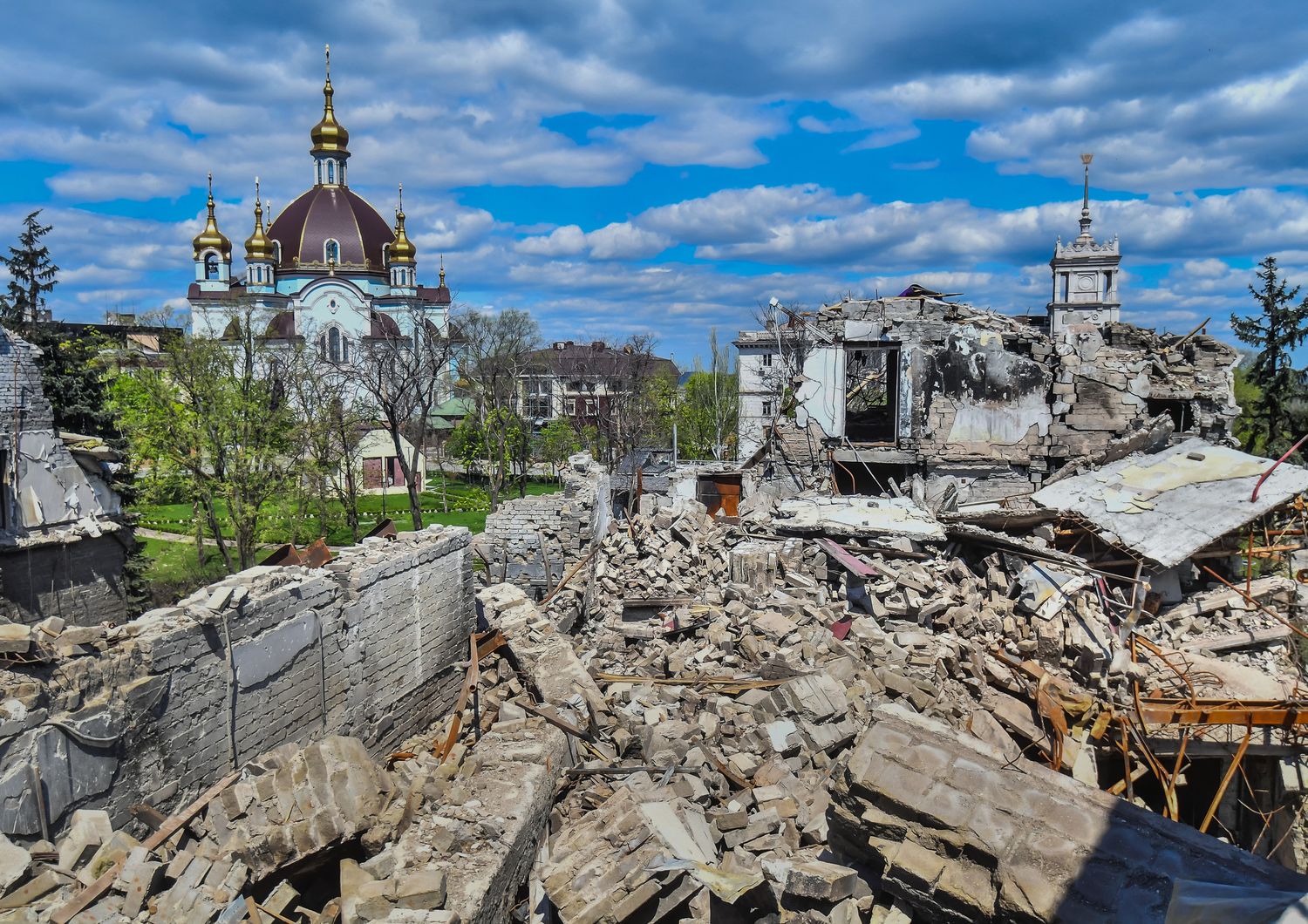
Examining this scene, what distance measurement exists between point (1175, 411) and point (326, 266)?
1677 inches

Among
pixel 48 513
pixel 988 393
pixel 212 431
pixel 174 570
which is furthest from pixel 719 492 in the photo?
pixel 174 570

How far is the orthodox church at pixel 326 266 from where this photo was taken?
45844 millimetres

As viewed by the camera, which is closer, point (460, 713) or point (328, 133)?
point (460, 713)

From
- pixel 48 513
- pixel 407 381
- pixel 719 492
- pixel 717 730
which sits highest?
pixel 407 381

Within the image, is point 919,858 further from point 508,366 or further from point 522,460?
point 508,366

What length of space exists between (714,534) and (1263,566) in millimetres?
9300

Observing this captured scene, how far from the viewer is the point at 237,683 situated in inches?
268

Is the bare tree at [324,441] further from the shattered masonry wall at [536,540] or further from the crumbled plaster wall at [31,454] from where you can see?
the shattered masonry wall at [536,540]

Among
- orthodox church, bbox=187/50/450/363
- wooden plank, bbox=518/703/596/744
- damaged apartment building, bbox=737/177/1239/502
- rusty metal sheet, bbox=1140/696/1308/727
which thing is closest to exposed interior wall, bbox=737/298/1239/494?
damaged apartment building, bbox=737/177/1239/502

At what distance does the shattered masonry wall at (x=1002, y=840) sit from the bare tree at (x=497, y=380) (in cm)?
2706

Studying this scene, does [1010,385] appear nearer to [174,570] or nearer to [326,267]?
[174,570]

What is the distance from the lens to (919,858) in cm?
533

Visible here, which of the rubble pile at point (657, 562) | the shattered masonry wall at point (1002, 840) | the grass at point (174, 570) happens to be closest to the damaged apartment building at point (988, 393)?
the rubble pile at point (657, 562)

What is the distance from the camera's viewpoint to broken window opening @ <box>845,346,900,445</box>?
15.9 m
